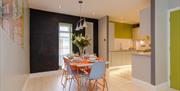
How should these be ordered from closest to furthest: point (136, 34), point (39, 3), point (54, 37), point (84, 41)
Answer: point (84, 41) < point (39, 3) < point (54, 37) < point (136, 34)

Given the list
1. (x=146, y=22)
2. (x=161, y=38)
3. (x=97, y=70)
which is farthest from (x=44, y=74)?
(x=161, y=38)

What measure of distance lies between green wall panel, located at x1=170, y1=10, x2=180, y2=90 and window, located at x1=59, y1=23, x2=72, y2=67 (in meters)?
3.65

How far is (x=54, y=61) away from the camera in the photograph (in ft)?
16.0

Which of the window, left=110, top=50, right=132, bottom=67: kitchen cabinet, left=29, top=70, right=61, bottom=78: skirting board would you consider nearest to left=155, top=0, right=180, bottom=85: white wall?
left=110, top=50, right=132, bottom=67: kitchen cabinet

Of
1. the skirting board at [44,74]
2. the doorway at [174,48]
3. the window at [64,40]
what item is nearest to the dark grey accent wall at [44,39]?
the skirting board at [44,74]

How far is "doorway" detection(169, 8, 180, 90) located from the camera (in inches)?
122

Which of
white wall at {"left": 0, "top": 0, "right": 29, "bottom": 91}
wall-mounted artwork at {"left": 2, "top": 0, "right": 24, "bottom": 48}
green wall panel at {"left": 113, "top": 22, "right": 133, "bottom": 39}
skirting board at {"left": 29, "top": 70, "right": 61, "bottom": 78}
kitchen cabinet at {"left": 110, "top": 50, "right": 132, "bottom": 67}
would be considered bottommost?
skirting board at {"left": 29, "top": 70, "right": 61, "bottom": 78}

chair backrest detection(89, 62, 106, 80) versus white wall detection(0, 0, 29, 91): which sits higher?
white wall detection(0, 0, 29, 91)

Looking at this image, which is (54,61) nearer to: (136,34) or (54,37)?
(54,37)

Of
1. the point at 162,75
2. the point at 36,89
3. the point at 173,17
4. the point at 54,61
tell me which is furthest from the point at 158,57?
the point at 54,61

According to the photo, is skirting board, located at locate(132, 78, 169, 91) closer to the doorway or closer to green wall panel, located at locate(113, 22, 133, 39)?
the doorway

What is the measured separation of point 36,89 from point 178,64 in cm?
364

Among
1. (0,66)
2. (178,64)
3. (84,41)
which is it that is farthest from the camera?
(84,41)

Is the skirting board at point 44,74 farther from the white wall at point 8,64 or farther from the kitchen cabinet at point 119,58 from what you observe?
the kitchen cabinet at point 119,58
